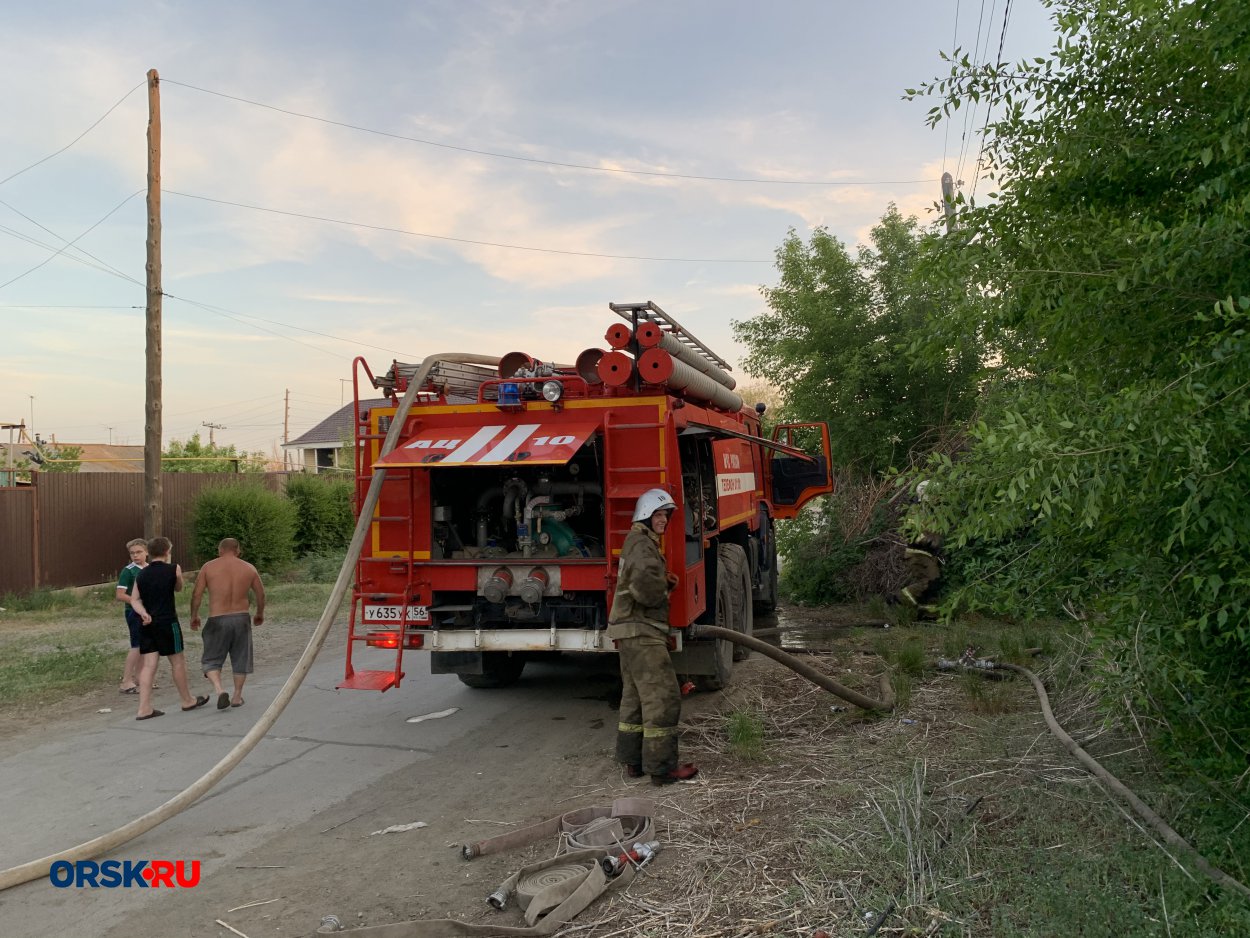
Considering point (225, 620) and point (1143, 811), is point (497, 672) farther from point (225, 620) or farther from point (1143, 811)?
point (1143, 811)

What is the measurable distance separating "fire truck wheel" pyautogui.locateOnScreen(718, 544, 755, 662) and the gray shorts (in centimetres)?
435

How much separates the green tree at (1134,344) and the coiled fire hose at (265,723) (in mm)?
4064

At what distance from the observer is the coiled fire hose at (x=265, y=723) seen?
4.67m

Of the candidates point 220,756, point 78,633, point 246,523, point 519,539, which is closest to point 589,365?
point 519,539

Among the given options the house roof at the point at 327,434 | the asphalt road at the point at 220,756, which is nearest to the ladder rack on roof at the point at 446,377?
the asphalt road at the point at 220,756

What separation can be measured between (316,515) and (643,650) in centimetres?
1723

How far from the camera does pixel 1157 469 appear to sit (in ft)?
10.0

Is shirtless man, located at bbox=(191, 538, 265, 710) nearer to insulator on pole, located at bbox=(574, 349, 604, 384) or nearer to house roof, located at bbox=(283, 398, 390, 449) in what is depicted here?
insulator on pole, located at bbox=(574, 349, 604, 384)

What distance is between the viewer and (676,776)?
589 centimetres

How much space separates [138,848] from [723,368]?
750 cm

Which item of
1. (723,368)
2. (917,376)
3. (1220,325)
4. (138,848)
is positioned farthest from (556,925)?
(917,376)

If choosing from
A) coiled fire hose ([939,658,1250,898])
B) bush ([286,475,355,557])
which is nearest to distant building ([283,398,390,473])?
bush ([286,475,355,557])

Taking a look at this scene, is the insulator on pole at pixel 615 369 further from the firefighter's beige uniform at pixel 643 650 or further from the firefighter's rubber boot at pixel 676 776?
the firefighter's rubber boot at pixel 676 776

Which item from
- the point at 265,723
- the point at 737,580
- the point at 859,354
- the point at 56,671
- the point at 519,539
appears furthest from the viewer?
the point at 859,354
